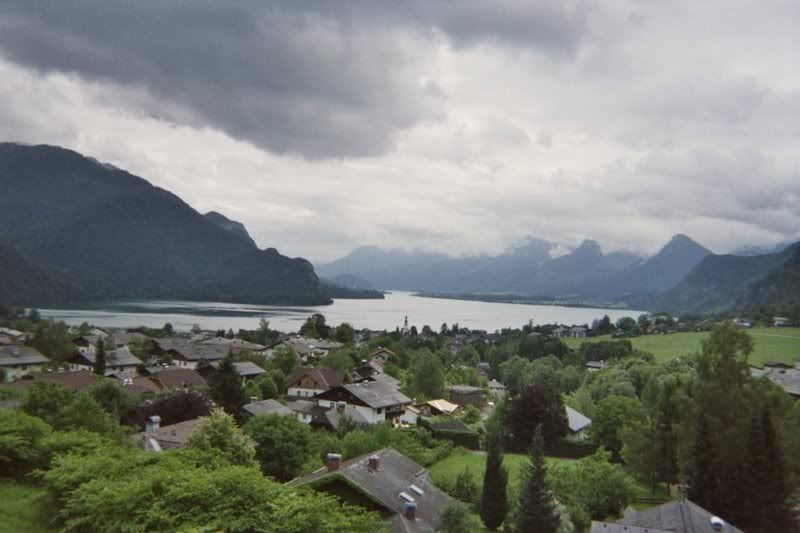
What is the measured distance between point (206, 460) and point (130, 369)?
60326 mm

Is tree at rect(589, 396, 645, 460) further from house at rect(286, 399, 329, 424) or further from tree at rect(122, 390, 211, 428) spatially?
tree at rect(122, 390, 211, 428)

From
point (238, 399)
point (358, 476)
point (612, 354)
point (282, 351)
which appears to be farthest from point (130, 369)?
point (612, 354)

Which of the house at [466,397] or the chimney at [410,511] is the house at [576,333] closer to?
the house at [466,397]

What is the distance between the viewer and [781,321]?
129750 millimetres

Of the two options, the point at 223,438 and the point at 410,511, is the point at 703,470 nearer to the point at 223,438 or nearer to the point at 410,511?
the point at 410,511

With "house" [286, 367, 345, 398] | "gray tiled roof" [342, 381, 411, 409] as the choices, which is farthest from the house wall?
"gray tiled roof" [342, 381, 411, 409]

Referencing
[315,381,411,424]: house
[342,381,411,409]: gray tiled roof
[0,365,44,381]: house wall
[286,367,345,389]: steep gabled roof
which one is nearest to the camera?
[315,381,411,424]: house

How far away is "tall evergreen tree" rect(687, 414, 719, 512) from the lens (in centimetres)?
2628

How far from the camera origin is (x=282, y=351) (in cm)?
7588

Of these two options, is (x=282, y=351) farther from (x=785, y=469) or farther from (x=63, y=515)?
(x=63, y=515)

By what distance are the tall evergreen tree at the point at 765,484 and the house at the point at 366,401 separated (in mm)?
28628

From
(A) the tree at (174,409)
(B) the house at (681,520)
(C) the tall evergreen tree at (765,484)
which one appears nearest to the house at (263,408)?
(A) the tree at (174,409)

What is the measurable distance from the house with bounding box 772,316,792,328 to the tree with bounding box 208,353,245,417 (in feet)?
392

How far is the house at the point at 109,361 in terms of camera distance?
71.2 m
